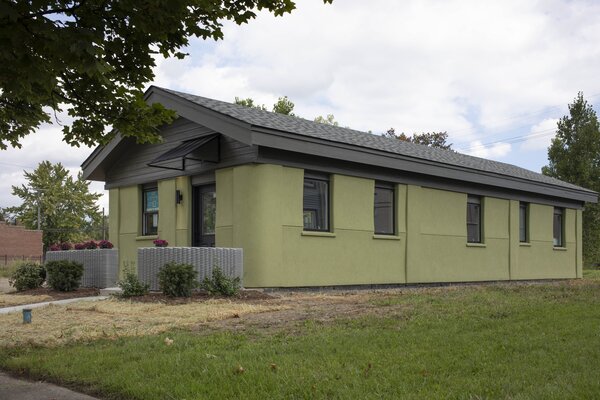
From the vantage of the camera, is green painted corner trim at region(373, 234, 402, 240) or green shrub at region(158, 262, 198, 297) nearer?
green shrub at region(158, 262, 198, 297)

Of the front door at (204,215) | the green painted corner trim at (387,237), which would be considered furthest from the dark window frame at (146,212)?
the green painted corner trim at (387,237)

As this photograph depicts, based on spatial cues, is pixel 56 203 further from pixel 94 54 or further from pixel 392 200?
pixel 94 54

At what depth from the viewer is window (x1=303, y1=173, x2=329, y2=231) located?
14953 mm

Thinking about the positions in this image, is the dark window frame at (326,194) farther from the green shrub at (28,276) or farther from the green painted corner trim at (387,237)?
the green shrub at (28,276)

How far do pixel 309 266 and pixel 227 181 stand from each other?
2.75 m

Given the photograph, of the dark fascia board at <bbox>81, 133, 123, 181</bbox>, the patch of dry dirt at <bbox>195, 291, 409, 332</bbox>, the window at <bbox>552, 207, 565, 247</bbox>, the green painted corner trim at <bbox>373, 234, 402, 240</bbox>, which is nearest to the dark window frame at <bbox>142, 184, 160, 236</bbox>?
the dark fascia board at <bbox>81, 133, 123, 181</bbox>

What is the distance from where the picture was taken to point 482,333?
7.21m

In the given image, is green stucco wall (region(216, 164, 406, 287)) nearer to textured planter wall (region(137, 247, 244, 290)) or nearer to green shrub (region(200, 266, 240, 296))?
textured planter wall (region(137, 247, 244, 290))

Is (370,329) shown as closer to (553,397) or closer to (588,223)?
(553,397)

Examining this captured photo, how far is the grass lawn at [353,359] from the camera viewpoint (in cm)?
504

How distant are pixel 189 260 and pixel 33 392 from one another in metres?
6.93

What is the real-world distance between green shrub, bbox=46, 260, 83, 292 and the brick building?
→ 4236 centimetres

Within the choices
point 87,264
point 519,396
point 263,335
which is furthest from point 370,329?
point 87,264

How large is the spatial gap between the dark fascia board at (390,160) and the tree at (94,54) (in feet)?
17.2
